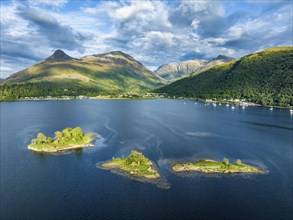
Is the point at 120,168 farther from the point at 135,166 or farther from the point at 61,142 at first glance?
the point at 61,142

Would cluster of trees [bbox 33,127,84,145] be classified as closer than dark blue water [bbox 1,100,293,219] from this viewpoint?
No

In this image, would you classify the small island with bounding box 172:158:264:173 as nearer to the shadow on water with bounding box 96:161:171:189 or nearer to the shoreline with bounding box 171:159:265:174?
the shoreline with bounding box 171:159:265:174

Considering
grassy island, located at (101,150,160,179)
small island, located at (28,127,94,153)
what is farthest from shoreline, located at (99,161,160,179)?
small island, located at (28,127,94,153)

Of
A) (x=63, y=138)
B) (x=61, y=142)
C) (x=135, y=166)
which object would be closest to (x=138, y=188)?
(x=135, y=166)

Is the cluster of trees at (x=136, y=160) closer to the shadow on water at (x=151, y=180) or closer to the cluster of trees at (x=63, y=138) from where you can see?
the shadow on water at (x=151, y=180)

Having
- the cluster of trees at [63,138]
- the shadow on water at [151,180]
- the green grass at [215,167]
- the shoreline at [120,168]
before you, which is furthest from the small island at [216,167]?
the cluster of trees at [63,138]

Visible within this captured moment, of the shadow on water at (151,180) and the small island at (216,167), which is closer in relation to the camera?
the shadow on water at (151,180)

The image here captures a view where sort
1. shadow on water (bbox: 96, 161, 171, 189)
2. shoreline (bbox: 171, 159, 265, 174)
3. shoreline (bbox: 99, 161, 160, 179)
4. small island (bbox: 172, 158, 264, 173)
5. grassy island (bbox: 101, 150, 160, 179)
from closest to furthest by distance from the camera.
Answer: shadow on water (bbox: 96, 161, 171, 189) < shoreline (bbox: 99, 161, 160, 179) < grassy island (bbox: 101, 150, 160, 179) < shoreline (bbox: 171, 159, 265, 174) < small island (bbox: 172, 158, 264, 173)
